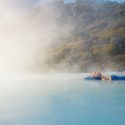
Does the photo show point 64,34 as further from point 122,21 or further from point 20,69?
point 20,69

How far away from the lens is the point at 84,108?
3177cm

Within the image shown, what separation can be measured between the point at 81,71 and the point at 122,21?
68.1 meters

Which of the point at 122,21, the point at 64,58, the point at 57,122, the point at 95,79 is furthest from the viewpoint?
the point at 122,21

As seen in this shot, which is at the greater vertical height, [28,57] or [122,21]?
[122,21]

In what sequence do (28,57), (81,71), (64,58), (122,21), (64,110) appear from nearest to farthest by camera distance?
1. (64,110)
2. (81,71)
3. (64,58)
4. (28,57)
5. (122,21)

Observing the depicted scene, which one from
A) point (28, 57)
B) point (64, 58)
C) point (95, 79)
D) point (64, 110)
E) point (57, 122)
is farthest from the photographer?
point (28, 57)

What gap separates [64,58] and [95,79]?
72.9 meters

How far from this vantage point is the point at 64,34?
194 meters

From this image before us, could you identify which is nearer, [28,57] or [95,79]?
[95,79]

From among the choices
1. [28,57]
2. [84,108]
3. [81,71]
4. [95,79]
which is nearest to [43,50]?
[28,57]

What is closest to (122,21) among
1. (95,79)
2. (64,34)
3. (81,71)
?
(64,34)

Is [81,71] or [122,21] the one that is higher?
[122,21]

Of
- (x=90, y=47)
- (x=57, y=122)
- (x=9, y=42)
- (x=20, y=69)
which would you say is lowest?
(x=57, y=122)

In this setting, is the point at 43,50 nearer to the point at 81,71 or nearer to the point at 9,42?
the point at 9,42
